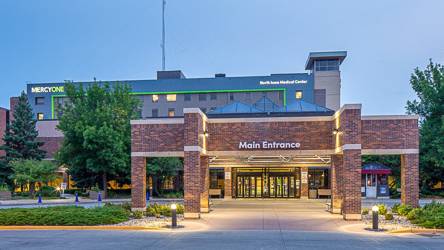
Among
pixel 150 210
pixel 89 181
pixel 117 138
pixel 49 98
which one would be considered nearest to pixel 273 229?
pixel 150 210

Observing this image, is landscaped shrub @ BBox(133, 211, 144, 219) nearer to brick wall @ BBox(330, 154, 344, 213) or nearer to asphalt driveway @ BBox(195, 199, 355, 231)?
asphalt driveway @ BBox(195, 199, 355, 231)

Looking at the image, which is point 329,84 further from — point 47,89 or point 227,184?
point 47,89

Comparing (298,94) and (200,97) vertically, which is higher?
(298,94)

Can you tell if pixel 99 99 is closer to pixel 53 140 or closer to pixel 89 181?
pixel 89 181

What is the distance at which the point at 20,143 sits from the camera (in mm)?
43281

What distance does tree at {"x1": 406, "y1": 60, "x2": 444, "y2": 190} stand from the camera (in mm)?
34938

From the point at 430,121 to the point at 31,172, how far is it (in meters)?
35.9

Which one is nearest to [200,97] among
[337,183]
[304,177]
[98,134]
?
[304,177]

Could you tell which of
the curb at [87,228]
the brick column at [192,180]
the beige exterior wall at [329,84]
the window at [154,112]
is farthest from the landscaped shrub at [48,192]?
the beige exterior wall at [329,84]

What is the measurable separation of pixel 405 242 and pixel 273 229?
5.21 meters

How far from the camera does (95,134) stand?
112 feet

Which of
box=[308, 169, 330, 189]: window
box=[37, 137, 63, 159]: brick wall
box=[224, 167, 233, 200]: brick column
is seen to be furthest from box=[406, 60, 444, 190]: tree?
box=[37, 137, 63, 159]: brick wall

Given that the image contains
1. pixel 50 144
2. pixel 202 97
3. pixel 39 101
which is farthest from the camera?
pixel 39 101

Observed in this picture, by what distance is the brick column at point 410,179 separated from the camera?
2111cm
